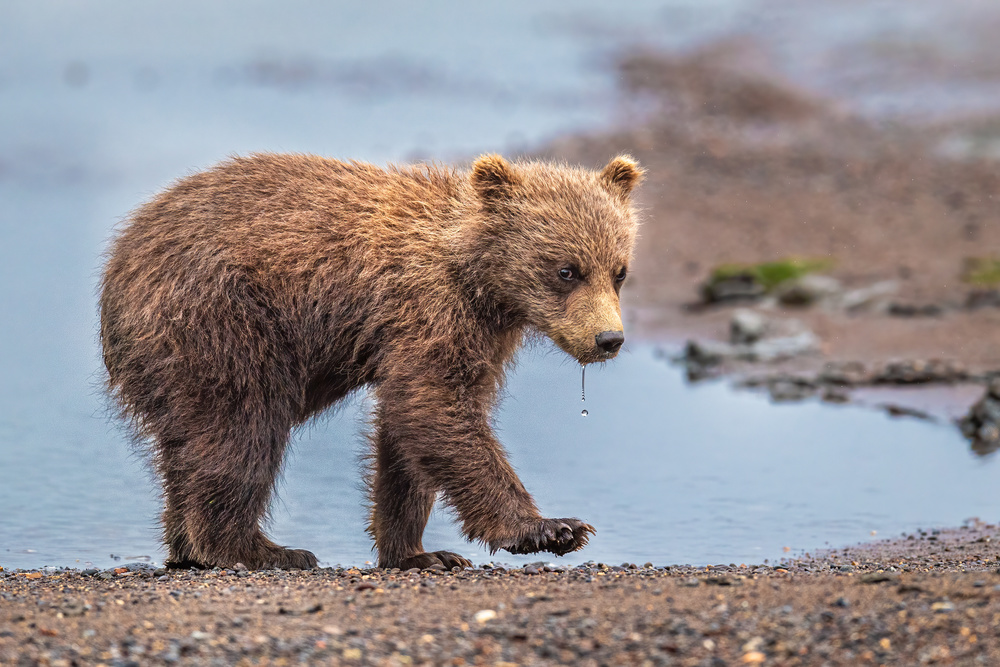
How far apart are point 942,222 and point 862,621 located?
17625 mm

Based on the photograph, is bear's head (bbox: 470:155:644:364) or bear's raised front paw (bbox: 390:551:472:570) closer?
bear's head (bbox: 470:155:644:364)

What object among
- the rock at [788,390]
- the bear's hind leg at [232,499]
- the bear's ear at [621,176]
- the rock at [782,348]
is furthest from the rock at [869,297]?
the bear's hind leg at [232,499]

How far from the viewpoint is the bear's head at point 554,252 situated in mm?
7344

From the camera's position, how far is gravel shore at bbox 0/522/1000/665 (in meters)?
5.14

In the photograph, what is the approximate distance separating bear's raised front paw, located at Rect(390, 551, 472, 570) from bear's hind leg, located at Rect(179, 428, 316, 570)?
25.2 inches

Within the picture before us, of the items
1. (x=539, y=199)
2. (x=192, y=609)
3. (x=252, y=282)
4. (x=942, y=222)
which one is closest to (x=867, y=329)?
(x=942, y=222)

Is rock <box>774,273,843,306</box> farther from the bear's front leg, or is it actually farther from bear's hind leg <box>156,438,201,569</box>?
bear's hind leg <box>156,438,201,569</box>

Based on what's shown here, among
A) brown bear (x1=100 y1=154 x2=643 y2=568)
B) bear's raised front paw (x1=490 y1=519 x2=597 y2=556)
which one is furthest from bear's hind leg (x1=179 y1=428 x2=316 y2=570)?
bear's raised front paw (x1=490 y1=519 x2=597 y2=556)

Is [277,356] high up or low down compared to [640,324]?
down

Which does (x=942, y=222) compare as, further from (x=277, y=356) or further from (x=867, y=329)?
(x=277, y=356)

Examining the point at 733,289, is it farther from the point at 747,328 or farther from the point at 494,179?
the point at 494,179

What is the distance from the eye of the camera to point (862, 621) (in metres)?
5.39

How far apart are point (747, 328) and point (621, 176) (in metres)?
8.34

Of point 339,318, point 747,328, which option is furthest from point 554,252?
point 747,328
